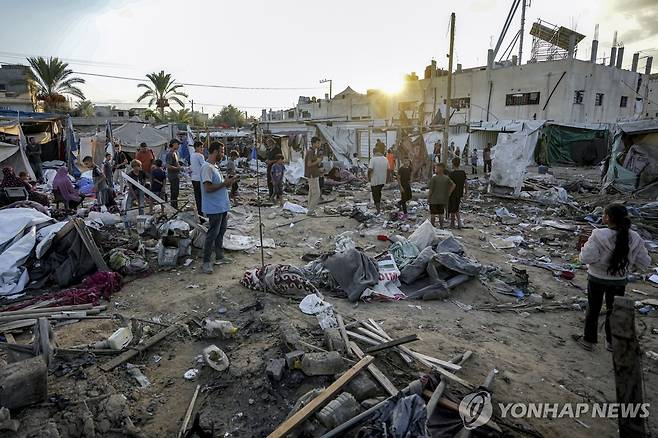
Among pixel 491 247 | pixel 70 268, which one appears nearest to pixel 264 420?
pixel 70 268

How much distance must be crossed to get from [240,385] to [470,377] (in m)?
1.88

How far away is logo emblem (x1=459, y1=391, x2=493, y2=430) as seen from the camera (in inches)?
101

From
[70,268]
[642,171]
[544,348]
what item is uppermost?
[642,171]

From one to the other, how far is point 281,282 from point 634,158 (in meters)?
11.9

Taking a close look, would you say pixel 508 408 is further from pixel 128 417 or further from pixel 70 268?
A: pixel 70 268

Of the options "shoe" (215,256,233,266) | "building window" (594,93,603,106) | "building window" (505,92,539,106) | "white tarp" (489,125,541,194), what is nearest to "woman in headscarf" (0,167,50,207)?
"shoe" (215,256,233,266)

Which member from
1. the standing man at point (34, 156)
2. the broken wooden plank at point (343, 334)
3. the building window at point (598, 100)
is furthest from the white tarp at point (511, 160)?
the building window at point (598, 100)

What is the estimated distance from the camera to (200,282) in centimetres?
523

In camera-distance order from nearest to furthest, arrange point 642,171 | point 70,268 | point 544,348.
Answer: point 544,348 → point 70,268 → point 642,171

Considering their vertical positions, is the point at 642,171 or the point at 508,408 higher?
the point at 642,171

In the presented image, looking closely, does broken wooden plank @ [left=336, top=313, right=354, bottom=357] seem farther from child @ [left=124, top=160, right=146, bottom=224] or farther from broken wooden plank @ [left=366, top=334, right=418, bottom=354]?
child @ [left=124, top=160, right=146, bottom=224]

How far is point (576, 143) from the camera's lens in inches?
835

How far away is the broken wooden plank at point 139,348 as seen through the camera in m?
3.26

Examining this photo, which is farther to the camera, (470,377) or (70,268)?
(70,268)
